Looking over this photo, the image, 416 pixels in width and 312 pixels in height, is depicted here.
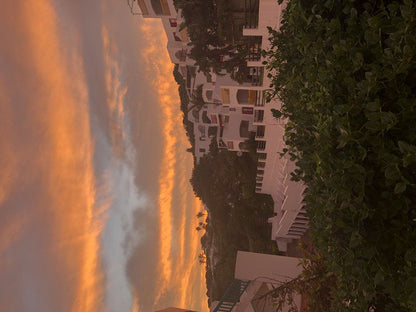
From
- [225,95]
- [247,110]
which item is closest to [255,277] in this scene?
[225,95]

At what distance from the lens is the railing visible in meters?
11.1

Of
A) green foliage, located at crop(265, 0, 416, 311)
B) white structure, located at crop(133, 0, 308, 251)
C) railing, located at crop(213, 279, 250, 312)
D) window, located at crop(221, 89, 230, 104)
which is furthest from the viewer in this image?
window, located at crop(221, 89, 230, 104)

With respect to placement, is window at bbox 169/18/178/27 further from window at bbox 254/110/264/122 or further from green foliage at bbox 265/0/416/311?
green foliage at bbox 265/0/416/311

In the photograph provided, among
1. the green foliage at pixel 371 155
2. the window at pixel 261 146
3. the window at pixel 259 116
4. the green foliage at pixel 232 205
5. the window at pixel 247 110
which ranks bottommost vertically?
the green foliage at pixel 232 205

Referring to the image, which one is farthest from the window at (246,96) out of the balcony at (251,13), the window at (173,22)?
the window at (173,22)

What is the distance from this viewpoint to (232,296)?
40.0ft

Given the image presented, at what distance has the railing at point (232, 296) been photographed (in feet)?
36.5

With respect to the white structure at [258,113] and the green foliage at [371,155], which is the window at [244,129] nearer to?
the white structure at [258,113]

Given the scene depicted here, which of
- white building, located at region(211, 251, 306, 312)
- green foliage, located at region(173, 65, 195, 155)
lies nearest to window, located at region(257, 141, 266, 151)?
white building, located at region(211, 251, 306, 312)

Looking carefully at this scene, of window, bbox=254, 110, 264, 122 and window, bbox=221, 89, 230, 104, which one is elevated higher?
window, bbox=221, 89, 230, 104

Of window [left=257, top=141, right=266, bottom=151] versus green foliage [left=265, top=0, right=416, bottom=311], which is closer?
green foliage [left=265, top=0, right=416, bottom=311]

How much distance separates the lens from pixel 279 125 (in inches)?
712

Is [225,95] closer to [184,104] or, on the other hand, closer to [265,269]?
[265,269]

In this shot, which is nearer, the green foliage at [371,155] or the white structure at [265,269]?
the green foliage at [371,155]
